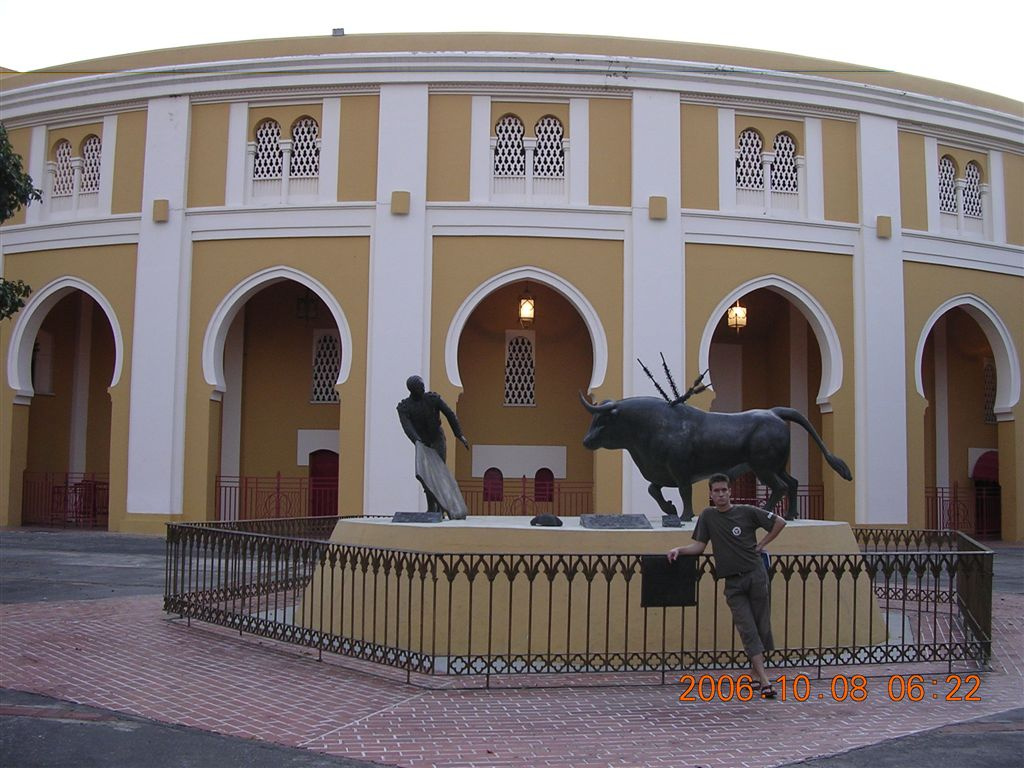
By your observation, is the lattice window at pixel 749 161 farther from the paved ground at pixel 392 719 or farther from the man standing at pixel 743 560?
the man standing at pixel 743 560

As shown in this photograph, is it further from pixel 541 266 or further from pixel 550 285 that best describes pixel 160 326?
pixel 550 285

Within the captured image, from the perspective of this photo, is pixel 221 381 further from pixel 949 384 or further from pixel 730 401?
pixel 949 384

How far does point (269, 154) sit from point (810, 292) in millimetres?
10890

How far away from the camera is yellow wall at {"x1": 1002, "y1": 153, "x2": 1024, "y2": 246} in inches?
854

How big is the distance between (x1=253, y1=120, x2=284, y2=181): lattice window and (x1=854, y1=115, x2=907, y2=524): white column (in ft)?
37.5

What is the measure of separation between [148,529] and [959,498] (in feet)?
56.5

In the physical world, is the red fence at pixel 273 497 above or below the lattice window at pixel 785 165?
below

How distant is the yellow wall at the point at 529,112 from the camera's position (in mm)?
19375

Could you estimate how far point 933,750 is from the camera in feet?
19.1

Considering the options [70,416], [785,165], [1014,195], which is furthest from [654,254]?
[70,416]

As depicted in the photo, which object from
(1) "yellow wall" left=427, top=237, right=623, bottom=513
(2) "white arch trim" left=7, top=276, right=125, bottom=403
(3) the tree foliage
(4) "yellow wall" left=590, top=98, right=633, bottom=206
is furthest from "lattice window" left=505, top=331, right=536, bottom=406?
(3) the tree foliage

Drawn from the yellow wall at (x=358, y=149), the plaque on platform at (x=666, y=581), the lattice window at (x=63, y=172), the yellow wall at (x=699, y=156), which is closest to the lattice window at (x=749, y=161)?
the yellow wall at (x=699, y=156)

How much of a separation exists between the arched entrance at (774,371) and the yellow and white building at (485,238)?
437 mm

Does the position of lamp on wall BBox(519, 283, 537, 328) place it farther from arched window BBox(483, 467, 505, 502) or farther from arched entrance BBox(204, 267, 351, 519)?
arched entrance BBox(204, 267, 351, 519)
